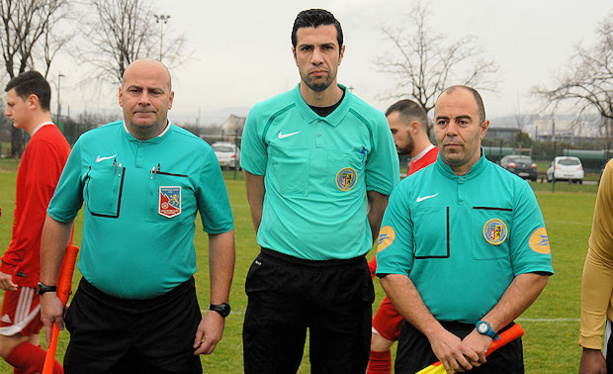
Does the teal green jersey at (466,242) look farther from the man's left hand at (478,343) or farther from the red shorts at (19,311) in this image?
the red shorts at (19,311)

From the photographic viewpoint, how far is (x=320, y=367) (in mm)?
3396

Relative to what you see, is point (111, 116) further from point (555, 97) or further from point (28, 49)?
point (555, 97)

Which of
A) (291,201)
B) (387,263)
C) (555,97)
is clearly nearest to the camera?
(387,263)

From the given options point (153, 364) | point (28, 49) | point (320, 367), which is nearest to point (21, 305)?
point (153, 364)

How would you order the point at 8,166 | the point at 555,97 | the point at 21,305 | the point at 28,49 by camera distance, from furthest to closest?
1. the point at 28,49
2. the point at 555,97
3. the point at 8,166
4. the point at 21,305

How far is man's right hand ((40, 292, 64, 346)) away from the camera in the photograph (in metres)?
3.25

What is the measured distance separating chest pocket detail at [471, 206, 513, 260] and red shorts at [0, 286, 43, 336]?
3.04m

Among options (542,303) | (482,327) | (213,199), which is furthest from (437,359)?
(542,303)

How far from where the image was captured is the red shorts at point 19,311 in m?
4.24

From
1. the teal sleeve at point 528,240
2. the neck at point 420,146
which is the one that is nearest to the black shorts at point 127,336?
the teal sleeve at point 528,240

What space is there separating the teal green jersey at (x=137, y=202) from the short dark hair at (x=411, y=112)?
2419 millimetres

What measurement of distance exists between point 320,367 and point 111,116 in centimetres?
3788

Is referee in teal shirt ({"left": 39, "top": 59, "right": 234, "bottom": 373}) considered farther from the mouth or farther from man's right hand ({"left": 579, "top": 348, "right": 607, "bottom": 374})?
man's right hand ({"left": 579, "top": 348, "right": 607, "bottom": 374})

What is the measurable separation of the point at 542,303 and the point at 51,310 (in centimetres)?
600
